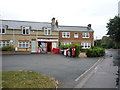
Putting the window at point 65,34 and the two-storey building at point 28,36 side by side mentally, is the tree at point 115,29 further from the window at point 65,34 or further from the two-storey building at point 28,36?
the two-storey building at point 28,36

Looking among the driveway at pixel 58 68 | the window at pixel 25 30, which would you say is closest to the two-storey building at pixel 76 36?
the window at pixel 25 30

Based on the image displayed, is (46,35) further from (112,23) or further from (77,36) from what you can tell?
(112,23)

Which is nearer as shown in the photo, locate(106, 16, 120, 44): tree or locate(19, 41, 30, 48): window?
locate(19, 41, 30, 48): window

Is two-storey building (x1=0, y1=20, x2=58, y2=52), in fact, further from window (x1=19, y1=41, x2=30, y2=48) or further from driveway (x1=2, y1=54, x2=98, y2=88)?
driveway (x1=2, y1=54, x2=98, y2=88)

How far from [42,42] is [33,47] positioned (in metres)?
2.56

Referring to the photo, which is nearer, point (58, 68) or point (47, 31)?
point (58, 68)

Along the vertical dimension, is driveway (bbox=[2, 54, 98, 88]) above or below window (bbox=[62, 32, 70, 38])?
below

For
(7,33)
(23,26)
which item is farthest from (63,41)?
(7,33)

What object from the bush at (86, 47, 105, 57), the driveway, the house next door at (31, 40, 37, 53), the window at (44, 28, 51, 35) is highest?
the window at (44, 28, 51, 35)

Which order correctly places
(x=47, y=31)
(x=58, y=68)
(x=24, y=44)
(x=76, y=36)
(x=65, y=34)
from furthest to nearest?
(x=76, y=36) → (x=65, y=34) → (x=47, y=31) → (x=24, y=44) → (x=58, y=68)

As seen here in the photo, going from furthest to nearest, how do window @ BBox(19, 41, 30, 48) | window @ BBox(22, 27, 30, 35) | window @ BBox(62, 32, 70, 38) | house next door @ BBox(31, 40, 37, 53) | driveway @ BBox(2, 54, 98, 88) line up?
window @ BBox(62, 32, 70, 38) → house next door @ BBox(31, 40, 37, 53) → window @ BBox(22, 27, 30, 35) → window @ BBox(19, 41, 30, 48) → driveway @ BBox(2, 54, 98, 88)

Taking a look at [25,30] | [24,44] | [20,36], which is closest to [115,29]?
[25,30]

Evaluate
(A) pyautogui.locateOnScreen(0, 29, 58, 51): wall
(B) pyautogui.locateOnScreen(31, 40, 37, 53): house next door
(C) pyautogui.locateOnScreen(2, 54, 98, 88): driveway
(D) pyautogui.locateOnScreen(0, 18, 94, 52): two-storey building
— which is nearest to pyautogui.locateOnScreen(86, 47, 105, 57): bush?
(C) pyautogui.locateOnScreen(2, 54, 98, 88): driveway

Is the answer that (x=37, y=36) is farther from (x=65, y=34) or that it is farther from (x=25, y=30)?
(x=65, y=34)
